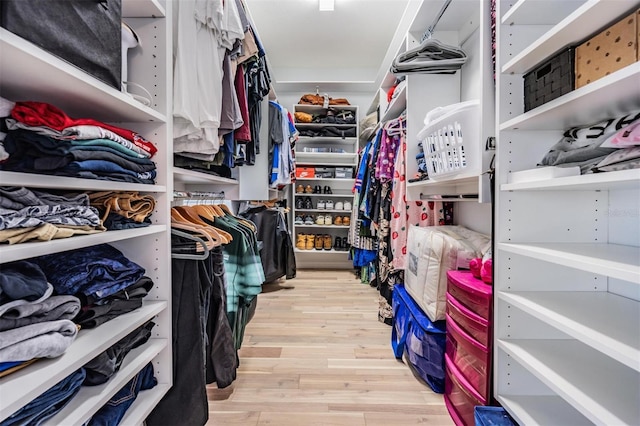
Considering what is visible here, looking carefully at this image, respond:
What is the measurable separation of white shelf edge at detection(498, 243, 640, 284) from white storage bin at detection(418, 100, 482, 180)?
392 mm

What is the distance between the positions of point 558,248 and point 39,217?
1355mm

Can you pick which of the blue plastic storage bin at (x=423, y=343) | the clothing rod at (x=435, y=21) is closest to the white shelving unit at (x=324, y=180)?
the clothing rod at (x=435, y=21)

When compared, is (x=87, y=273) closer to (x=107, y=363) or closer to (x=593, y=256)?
(x=107, y=363)

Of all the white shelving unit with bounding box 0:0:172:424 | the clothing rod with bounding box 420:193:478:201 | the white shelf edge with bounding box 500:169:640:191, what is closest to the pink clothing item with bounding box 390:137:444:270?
the clothing rod with bounding box 420:193:478:201

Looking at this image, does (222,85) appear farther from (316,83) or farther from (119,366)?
(316,83)

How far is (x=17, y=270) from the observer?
635 mm

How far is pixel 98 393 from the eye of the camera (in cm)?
73

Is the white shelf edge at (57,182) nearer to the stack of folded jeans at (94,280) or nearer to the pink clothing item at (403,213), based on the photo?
the stack of folded jeans at (94,280)

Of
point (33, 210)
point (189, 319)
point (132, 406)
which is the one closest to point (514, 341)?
point (189, 319)

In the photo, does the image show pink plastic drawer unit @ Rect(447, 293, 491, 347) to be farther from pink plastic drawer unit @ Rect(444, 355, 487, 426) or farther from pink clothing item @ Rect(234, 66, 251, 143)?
pink clothing item @ Rect(234, 66, 251, 143)

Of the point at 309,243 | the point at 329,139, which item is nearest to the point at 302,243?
the point at 309,243

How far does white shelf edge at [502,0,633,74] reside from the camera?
0.66 m

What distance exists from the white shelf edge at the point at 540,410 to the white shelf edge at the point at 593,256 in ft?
1.67

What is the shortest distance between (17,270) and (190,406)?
789mm
